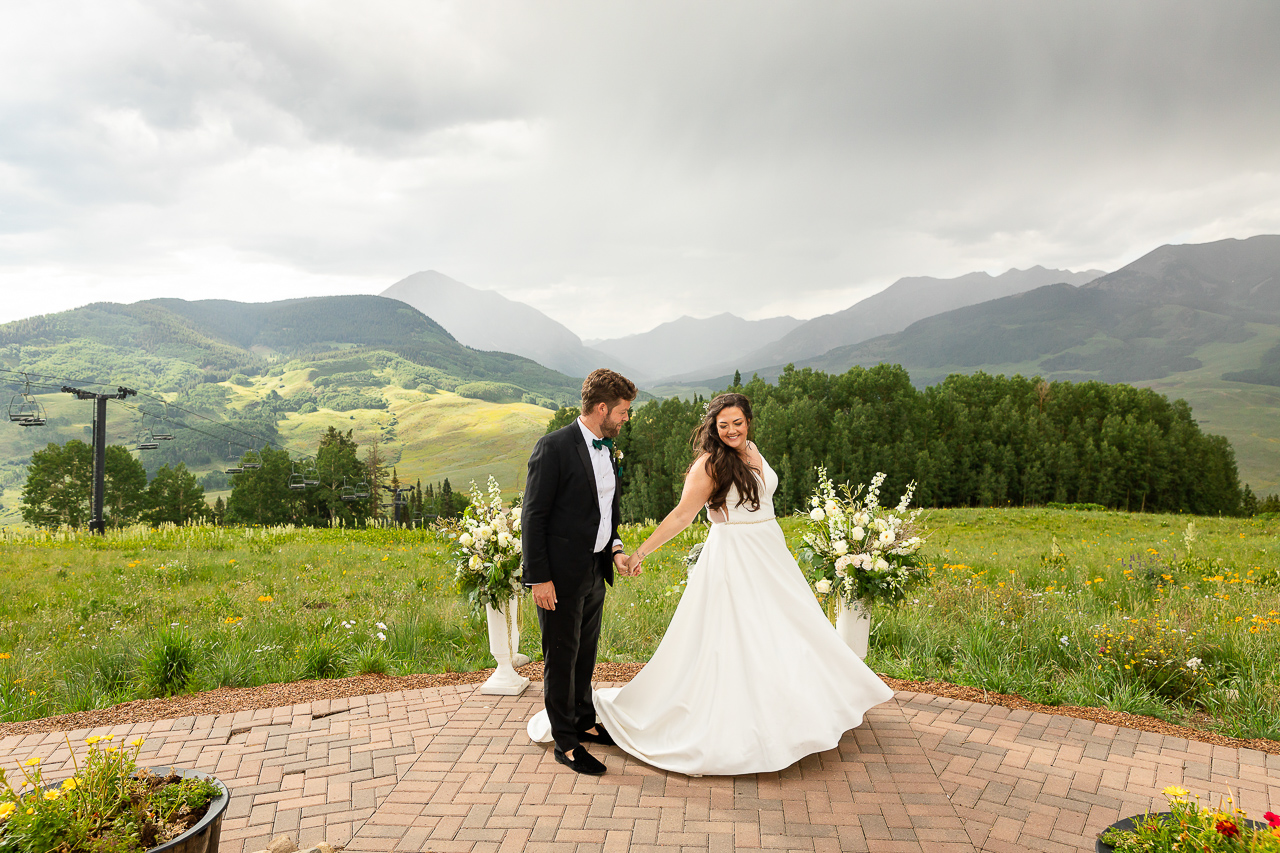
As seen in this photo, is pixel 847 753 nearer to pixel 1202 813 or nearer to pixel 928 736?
pixel 928 736

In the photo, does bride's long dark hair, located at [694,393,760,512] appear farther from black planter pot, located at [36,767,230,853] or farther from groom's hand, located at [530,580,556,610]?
black planter pot, located at [36,767,230,853]

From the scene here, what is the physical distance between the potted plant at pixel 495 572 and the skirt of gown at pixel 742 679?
111 cm

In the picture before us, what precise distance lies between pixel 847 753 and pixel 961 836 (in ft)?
3.35

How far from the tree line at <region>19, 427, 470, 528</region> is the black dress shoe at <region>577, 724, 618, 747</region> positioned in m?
51.7

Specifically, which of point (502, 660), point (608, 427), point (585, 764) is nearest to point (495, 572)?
point (502, 660)

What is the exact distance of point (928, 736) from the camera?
5.05m

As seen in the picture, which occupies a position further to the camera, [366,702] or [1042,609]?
[1042,609]

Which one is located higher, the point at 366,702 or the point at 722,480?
the point at 722,480

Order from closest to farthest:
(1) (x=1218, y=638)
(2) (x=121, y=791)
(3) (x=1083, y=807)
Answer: (2) (x=121, y=791), (3) (x=1083, y=807), (1) (x=1218, y=638)

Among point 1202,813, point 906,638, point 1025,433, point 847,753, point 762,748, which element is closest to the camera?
point 1202,813

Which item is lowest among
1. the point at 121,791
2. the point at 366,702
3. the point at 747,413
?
the point at 366,702

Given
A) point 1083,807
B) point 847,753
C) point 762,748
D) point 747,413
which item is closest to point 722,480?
point 747,413

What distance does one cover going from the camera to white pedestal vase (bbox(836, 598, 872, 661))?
6165 millimetres

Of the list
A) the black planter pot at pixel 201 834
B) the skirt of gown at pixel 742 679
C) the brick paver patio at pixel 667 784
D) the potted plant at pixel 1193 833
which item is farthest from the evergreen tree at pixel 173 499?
the potted plant at pixel 1193 833
